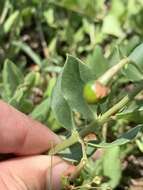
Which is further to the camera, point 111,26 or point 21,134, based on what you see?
point 111,26

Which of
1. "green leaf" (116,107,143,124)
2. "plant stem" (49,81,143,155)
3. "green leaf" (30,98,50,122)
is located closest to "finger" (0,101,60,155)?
"plant stem" (49,81,143,155)

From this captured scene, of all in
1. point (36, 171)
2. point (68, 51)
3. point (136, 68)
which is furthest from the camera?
point (68, 51)

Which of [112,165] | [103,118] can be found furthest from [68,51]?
[103,118]

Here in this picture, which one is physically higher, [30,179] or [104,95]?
[104,95]

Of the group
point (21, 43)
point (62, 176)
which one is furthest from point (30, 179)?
point (21, 43)

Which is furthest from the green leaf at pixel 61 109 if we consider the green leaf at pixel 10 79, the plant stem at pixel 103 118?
the green leaf at pixel 10 79

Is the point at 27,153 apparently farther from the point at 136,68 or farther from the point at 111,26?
the point at 111,26

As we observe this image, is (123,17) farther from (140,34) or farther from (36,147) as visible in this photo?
(36,147)
